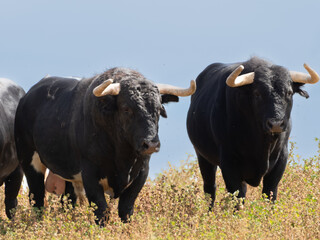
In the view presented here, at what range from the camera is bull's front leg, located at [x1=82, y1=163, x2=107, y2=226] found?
32.1 feet

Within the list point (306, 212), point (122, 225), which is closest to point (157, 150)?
point (122, 225)

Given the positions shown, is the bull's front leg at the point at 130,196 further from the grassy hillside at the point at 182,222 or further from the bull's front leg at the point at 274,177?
the bull's front leg at the point at 274,177

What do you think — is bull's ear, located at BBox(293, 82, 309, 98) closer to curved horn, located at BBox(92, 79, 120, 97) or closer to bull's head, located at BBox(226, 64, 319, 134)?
bull's head, located at BBox(226, 64, 319, 134)

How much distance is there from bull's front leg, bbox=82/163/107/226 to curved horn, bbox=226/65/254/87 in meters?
2.21

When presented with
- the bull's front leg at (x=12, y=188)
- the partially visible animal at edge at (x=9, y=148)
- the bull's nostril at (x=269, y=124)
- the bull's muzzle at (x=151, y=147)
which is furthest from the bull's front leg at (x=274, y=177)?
the bull's front leg at (x=12, y=188)

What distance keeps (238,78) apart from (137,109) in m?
1.91

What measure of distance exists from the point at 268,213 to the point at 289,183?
14.2 ft

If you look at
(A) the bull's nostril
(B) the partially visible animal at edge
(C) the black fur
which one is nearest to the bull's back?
(A) the bull's nostril

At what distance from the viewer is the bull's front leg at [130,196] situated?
33.0 ft

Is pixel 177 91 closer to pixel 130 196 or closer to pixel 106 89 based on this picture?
pixel 106 89

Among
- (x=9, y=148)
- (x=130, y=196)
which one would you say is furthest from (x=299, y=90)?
(x=9, y=148)

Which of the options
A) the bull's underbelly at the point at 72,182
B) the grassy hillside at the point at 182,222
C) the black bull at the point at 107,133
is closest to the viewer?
the grassy hillside at the point at 182,222

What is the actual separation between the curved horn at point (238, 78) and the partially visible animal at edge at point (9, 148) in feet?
12.9

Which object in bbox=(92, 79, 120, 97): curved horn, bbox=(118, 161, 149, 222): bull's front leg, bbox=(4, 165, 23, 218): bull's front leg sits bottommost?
bbox=(4, 165, 23, 218): bull's front leg
